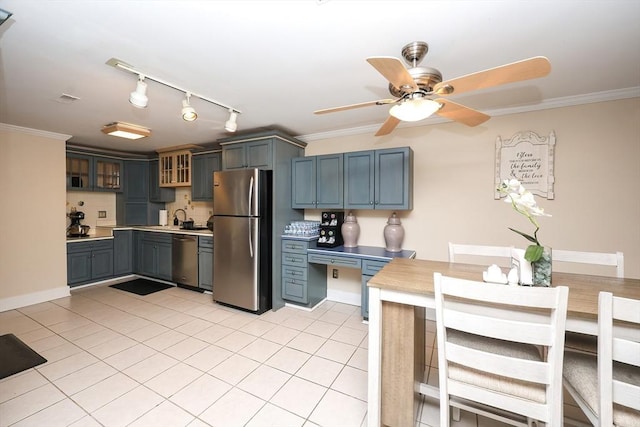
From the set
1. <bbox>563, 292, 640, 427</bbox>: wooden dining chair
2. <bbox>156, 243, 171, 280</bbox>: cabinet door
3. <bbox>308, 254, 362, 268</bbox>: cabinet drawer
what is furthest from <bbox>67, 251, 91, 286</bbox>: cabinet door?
<bbox>563, 292, 640, 427</bbox>: wooden dining chair

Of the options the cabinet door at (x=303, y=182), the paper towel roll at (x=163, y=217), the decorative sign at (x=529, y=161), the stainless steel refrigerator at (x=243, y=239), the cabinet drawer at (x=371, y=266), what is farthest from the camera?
the paper towel roll at (x=163, y=217)

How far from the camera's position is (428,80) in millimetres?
1467

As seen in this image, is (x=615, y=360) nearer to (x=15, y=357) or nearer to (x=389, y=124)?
(x=389, y=124)

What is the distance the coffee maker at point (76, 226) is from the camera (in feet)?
14.1

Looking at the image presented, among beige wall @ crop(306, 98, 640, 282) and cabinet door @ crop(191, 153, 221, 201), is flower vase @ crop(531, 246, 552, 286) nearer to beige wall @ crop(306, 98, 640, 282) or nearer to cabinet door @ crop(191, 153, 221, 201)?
beige wall @ crop(306, 98, 640, 282)

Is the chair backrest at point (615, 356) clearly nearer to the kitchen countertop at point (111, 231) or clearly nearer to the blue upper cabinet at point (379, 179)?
the blue upper cabinet at point (379, 179)

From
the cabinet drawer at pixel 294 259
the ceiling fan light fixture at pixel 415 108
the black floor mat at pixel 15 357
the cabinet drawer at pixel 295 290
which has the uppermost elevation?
the ceiling fan light fixture at pixel 415 108

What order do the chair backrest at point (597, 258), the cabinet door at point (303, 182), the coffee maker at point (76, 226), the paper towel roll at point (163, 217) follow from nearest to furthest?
the chair backrest at point (597, 258)
the cabinet door at point (303, 182)
the coffee maker at point (76, 226)
the paper towel roll at point (163, 217)

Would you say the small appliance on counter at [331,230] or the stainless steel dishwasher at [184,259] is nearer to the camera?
the small appliance on counter at [331,230]

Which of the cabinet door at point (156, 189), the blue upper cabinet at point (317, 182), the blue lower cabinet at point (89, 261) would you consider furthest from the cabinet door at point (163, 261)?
the blue upper cabinet at point (317, 182)

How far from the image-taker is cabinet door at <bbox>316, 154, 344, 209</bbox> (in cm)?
329

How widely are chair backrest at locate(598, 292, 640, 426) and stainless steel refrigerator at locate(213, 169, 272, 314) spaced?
2.87 meters

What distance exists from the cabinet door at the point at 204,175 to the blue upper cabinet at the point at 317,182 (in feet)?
4.73

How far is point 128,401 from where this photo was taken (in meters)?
1.80
